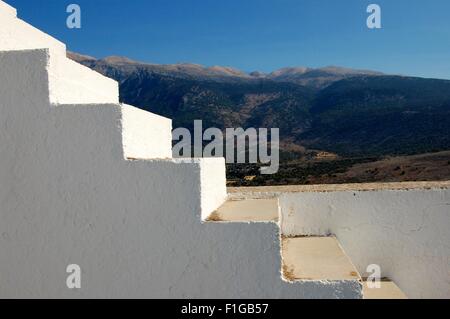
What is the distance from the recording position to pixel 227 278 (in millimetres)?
4367

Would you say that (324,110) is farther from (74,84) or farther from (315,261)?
(74,84)

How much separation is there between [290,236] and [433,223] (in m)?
2.04

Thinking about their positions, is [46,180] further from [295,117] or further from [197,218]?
[295,117]

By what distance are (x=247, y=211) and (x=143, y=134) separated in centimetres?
153

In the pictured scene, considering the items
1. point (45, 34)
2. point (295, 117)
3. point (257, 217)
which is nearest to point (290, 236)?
point (257, 217)

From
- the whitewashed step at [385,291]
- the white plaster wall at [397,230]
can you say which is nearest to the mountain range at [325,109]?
the white plaster wall at [397,230]

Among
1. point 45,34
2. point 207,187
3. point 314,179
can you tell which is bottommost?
point 314,179

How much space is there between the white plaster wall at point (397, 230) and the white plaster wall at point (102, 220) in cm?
209

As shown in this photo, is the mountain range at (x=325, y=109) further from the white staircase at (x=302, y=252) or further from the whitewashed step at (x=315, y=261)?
the whitewashed step at (x=315, y=261)

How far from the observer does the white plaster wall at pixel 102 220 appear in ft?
14.2

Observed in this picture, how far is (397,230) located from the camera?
20.2ft

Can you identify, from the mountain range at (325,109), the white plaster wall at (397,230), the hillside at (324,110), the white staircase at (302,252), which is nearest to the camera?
the white staircase at (302,252)

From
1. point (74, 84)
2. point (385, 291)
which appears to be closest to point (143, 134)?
point (74, 84)

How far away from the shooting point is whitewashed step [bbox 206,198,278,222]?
4.50 metres
